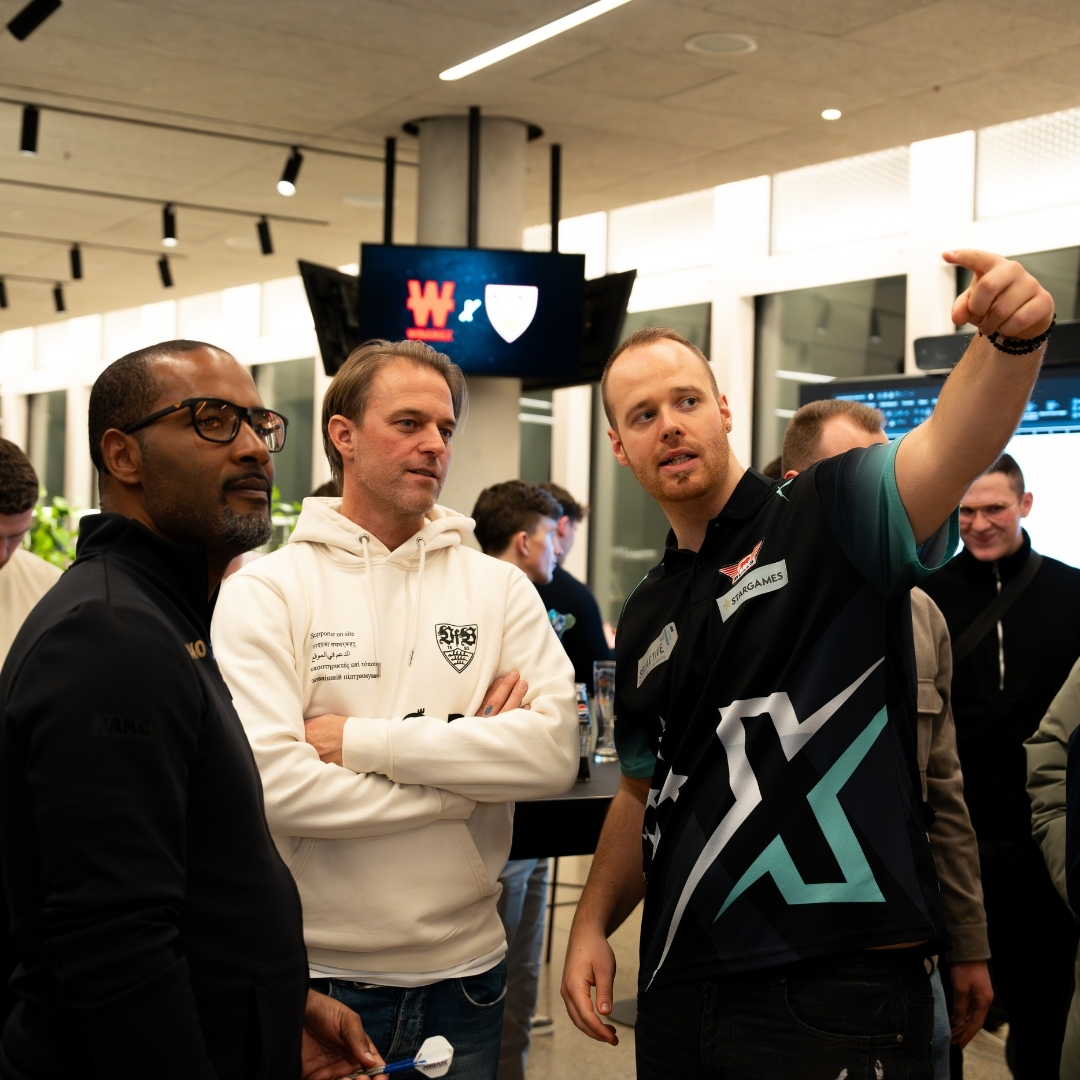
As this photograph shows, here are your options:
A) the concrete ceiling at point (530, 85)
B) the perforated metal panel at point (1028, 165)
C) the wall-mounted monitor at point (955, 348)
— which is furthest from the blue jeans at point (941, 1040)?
the perforated metal panel at point (1028, 165)

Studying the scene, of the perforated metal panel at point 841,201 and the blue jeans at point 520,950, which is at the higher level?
the perforated metal panel at point 841,201

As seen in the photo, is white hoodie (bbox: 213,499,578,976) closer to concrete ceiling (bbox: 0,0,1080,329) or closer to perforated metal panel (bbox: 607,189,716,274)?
concrete ceiling (bbox: 0,0,1080,329)

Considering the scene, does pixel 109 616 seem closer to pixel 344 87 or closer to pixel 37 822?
pixel 37 822

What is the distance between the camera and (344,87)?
19.1ft

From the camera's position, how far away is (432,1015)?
1852 millimetres

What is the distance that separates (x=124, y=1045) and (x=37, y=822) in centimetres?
23

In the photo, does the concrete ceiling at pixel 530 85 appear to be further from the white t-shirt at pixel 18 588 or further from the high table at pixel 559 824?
the high table at pixel 559 824

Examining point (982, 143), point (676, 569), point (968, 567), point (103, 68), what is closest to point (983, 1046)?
point (968, 567)

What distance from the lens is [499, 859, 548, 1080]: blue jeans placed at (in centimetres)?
339

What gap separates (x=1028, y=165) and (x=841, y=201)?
1234 mm

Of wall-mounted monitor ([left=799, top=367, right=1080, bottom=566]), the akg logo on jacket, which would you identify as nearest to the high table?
the akg logo on jacket

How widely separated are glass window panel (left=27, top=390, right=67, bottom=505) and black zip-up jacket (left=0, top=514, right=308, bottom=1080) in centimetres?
1440

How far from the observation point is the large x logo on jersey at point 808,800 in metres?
1.56

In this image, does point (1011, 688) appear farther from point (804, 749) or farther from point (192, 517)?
point (192, 517)
